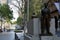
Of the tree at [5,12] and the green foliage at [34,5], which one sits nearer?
the green foliage at [34,5]

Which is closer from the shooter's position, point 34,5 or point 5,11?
point 34,5

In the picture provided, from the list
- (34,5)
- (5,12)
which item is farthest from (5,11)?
(34,5)

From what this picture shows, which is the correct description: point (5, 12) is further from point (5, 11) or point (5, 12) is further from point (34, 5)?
point (34, 5)

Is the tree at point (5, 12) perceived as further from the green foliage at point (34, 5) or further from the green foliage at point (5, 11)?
the green foliage at point (34, 5)

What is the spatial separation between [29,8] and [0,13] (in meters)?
27.1

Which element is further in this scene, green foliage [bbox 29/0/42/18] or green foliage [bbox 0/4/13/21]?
green foliage [bbox 0/4/13/21]

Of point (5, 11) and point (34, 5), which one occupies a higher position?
point (5, 11)

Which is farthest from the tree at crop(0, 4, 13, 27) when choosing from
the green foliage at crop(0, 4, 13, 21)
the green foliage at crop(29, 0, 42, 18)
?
the green foliage at crop(29, 0, 42, 18)

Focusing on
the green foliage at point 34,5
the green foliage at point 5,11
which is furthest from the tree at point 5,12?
the green foliage at point 34,5

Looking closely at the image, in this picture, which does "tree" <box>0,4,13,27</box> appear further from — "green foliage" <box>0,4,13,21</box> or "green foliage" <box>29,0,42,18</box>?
"green foliage" <box>29,0,42,18</box>

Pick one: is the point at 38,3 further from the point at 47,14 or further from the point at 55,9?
the point at 47,14

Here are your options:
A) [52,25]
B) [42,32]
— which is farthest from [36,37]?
[52,25]

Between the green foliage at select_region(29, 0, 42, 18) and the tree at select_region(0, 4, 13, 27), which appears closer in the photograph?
the green foliage at select_region(29, 0, 42, 18)

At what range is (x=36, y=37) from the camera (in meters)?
10.1
